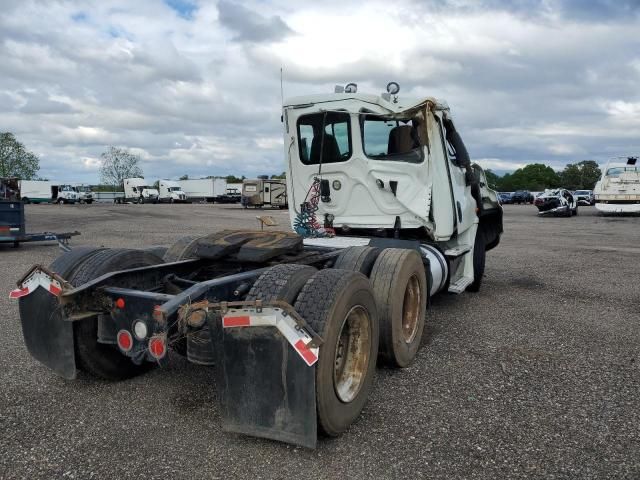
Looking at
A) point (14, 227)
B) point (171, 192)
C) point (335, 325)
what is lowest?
point (335, 325)

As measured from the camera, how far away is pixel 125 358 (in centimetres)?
417

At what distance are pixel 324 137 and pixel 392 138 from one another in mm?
796

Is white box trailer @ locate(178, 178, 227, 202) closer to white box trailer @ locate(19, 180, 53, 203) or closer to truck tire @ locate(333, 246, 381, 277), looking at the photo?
white box trailer @ locate(19, 180, 53, 203)

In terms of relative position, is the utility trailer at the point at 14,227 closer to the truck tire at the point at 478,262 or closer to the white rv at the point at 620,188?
the truck tire at the point at 478,262

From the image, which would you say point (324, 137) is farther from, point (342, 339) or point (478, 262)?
point (342, 339)

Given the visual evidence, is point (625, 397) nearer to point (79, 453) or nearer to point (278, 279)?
point (278, 279)

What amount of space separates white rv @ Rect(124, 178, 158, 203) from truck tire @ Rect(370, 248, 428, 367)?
62970mm

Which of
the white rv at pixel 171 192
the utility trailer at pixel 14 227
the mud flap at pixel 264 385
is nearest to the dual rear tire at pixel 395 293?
the mud flap at pixel 264 385

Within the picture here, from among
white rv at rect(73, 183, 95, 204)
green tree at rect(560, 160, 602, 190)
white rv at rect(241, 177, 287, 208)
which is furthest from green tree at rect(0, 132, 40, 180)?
green tree at rect(560, 160, 602, 190)

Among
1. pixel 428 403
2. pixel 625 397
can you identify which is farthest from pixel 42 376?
pixel 625 397

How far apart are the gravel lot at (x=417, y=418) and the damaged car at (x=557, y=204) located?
2635 cm

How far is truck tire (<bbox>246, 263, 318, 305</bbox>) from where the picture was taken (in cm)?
325

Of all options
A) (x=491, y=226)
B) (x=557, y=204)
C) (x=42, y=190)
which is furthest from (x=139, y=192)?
(x=491, y=226)

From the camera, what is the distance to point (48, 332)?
3.76 meters
